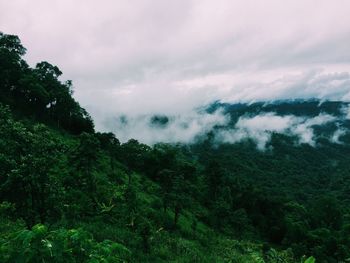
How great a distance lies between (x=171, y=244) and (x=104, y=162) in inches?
1225

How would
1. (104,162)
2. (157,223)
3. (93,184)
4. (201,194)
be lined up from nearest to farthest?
(93,184), (157,223), (104,162), (201,194)

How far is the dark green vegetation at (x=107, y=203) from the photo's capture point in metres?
14.7

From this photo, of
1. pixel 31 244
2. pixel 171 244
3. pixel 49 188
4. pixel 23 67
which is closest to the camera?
pixel 31 244

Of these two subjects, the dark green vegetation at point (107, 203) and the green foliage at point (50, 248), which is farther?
the dark green vegetation at point (107, 203)

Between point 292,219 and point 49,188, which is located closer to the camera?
point 49,188

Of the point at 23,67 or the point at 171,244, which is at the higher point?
the point at 23,67

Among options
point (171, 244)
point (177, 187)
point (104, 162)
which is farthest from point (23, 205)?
point (104, 162)

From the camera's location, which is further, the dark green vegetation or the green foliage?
the dark green vegetation

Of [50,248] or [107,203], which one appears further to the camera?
[107,203]

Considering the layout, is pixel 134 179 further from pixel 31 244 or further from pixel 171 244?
pixel 31 244

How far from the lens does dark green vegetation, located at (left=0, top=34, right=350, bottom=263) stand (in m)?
14.7

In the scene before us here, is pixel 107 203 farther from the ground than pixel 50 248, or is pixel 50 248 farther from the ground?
pixel 50 248

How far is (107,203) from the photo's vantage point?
32.4 metres

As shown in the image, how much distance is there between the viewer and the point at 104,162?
55.2m
